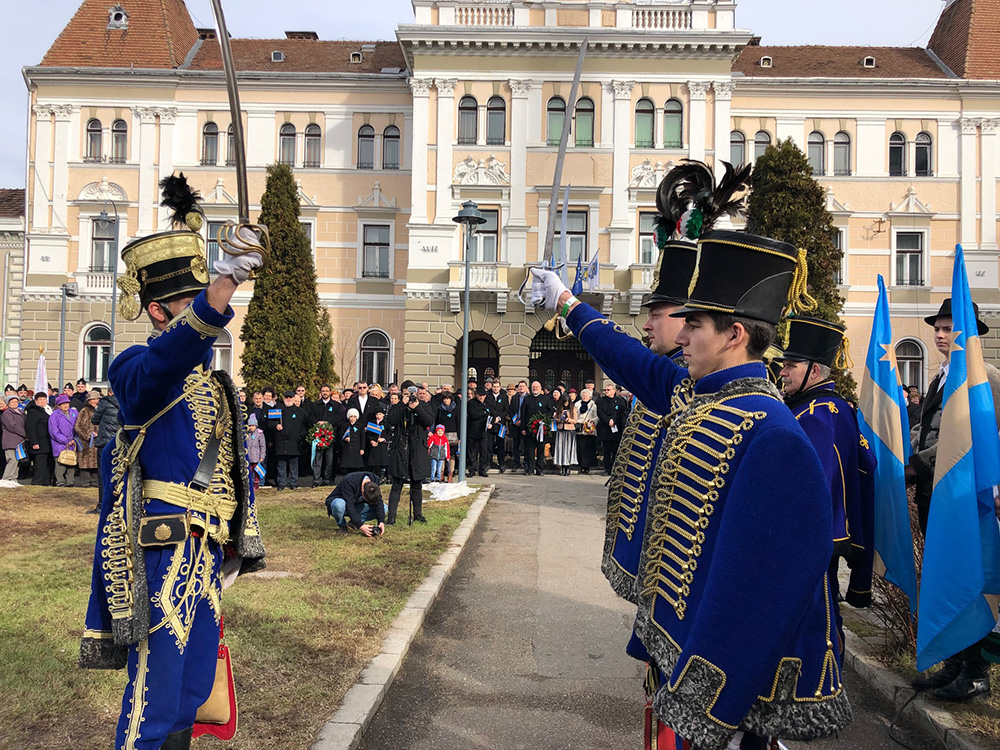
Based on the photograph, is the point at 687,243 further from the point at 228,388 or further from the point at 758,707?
the point at 228,388

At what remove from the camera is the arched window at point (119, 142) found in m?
31.2

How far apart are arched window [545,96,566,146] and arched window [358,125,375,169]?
22.3 feet

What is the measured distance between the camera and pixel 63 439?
16453 millimetres

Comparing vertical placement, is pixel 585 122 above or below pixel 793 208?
above

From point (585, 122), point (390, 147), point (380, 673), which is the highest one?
Result: point (585, 122)

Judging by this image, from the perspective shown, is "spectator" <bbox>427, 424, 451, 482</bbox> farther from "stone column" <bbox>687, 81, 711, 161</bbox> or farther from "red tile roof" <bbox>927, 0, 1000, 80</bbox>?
"red tile roof" <bbox>927, 0, 1000, 80</bbox>

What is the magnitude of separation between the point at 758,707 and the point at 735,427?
75cm

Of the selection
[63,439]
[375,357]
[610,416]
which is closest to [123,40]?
[375,357]

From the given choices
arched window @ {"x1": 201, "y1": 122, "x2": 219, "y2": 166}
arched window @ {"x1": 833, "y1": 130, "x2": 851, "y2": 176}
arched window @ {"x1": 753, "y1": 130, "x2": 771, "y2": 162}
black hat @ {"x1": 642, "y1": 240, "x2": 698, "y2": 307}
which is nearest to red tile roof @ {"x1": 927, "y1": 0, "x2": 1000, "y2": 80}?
arched window @ {"x1": 833, "y1": 130, "x2": 851, "y2": 176}

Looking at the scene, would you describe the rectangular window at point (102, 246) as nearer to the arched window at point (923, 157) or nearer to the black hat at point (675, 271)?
the arched window at point (923, 157)

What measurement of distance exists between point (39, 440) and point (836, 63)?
3101 cm

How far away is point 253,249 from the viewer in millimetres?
2986

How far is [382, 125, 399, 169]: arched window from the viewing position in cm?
3172

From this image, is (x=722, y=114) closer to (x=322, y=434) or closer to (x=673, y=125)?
(x=673, y=125)
